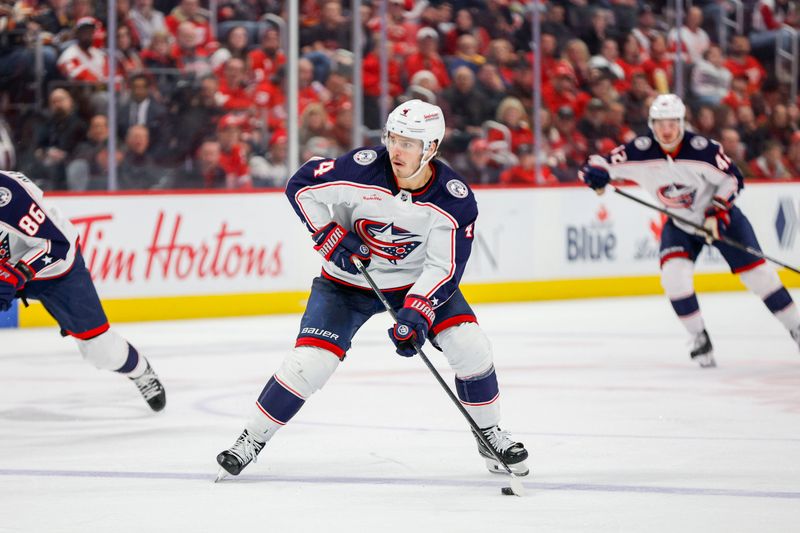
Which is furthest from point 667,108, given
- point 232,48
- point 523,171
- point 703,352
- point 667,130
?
point 523,171

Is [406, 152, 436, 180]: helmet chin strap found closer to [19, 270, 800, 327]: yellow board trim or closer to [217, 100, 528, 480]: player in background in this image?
[217, 100, 528, 480]: player in background

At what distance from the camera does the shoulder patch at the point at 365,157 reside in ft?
14.0

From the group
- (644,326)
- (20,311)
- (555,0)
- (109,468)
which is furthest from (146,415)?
(555,0)

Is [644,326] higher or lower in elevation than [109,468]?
lower

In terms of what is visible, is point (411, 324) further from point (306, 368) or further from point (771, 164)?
point (771, 164)

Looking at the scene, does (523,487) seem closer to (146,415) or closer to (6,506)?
(6,506)

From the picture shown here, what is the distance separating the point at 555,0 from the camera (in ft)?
40.1

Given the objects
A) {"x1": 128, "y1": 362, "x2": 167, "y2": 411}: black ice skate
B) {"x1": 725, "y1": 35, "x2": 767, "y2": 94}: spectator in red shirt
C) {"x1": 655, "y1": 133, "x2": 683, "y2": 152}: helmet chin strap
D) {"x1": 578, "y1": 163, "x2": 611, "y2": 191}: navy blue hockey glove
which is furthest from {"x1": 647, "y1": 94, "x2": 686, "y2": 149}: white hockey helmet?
{"x1": 725, "y1": 35, "x2": 767, "y2": 94}: spectator in red shirt

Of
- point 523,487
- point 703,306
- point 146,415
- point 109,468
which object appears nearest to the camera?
point 523,487

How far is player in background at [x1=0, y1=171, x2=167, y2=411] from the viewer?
5.23 meters

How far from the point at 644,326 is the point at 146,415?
438 centimetres

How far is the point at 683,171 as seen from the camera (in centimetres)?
747

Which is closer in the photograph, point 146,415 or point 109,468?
point 109,468

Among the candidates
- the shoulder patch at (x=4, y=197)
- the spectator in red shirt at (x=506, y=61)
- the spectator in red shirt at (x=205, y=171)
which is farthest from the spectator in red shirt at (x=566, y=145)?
the shoulder patch at (x=4, y=197)
